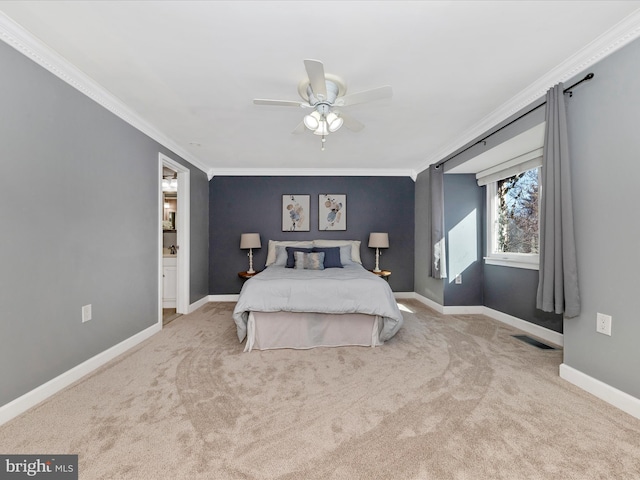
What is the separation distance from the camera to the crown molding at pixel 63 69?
1.74 meters

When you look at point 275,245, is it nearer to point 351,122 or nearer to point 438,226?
point 438,226

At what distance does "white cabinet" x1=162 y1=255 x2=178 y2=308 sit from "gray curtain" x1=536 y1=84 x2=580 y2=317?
4566 millimetres

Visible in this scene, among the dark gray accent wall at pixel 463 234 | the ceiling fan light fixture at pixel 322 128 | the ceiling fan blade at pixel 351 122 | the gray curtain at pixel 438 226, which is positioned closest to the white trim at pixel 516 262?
the dark gray accent wall at pixel 463 234

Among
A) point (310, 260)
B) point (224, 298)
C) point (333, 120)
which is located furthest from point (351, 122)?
point (224, 298)

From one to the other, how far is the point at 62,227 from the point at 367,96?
2448 millimetres

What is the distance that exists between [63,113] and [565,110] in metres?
3.80

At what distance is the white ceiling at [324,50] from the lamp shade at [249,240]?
6.79ft

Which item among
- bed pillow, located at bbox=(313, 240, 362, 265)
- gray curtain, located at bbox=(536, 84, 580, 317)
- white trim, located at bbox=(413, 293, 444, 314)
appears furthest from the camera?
bed pillow, located at bbox=(313, 240, 362, 265)

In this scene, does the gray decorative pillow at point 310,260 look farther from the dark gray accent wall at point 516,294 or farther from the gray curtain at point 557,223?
the gray curtain at point 557,223

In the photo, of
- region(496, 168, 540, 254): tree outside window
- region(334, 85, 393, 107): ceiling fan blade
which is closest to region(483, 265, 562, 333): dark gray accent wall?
region(496, 168, 540, 254): tree outside window

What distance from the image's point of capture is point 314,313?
2986 mm

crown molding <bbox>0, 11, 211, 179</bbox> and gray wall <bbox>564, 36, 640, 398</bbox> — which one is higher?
crown molding <bbox>0, 11, 211, 179</bbox>

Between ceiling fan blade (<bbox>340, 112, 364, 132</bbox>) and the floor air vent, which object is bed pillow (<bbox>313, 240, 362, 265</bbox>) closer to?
the floor air vent

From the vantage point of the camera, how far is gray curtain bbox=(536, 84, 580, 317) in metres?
2.11
